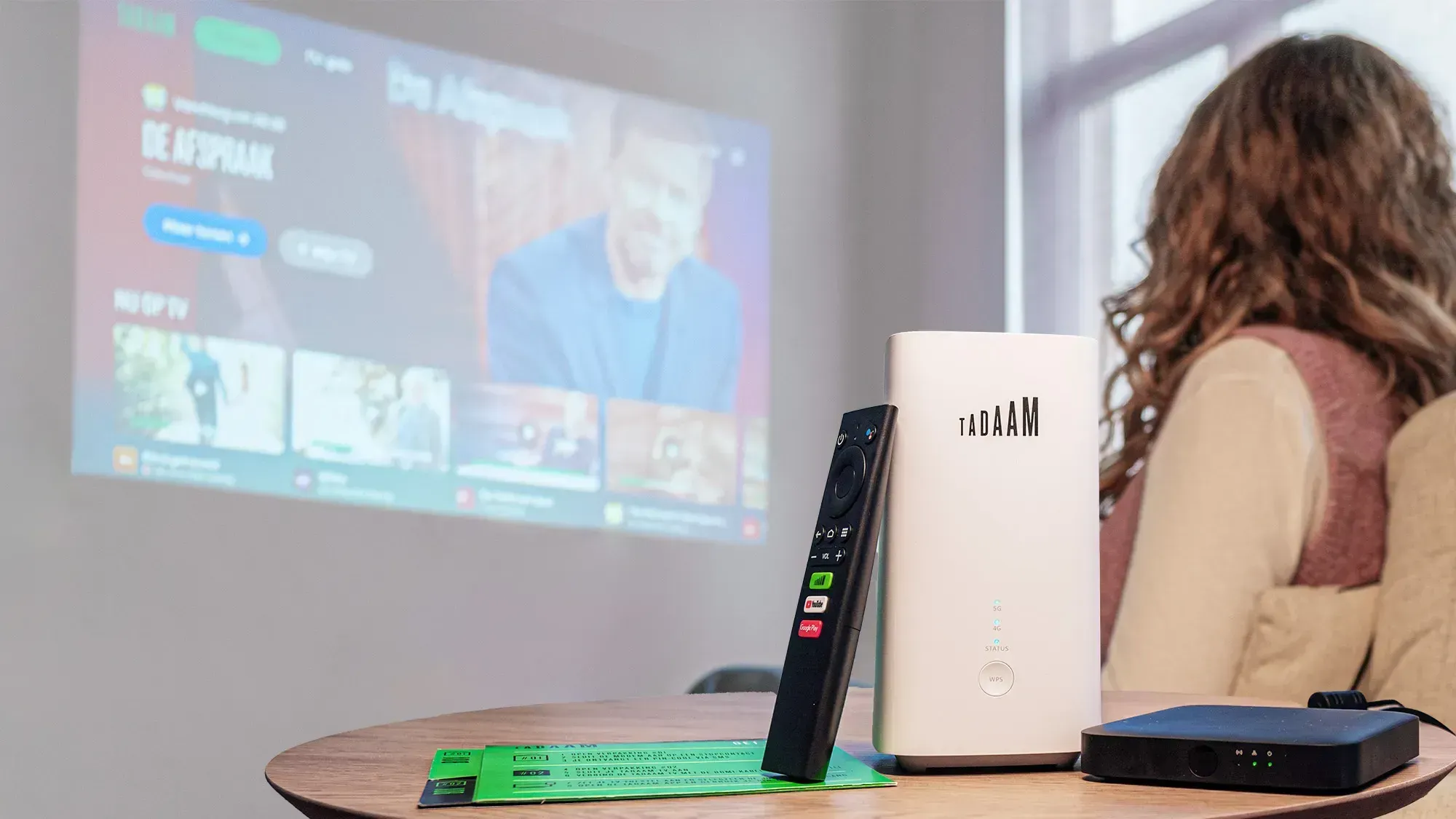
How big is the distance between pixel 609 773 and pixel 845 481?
20 centimetres

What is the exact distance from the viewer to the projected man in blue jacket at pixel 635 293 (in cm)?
316

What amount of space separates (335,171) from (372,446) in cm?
64

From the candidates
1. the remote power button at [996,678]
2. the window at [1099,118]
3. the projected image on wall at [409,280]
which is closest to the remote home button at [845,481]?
the remote power button at [996,678]

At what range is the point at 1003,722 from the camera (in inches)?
27.0

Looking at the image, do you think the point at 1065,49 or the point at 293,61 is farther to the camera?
the point at 1065,49

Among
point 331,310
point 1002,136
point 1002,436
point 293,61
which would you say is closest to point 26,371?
point 331,310

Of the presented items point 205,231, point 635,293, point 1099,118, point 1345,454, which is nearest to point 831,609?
point 1345,454

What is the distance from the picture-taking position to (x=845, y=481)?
0.69 m

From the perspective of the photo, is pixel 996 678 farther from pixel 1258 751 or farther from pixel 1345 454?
pixel 1345 454

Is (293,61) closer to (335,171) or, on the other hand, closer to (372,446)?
(335,171)

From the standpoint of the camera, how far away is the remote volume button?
0.62 metres

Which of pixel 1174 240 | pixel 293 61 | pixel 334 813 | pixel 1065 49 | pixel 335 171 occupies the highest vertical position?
pixel 1065 49

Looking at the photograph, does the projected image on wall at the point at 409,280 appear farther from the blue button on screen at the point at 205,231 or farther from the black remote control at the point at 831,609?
the black remote control at the point at 831,609

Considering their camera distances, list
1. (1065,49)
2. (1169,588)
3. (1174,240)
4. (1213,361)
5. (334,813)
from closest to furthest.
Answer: (334,813) < (1169,588) < (1213,361) < (1174,240) < (1065,49)
